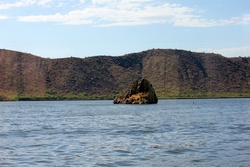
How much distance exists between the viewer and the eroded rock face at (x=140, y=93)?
11575 cm

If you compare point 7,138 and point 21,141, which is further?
point 7,138

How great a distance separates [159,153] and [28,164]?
767 cm

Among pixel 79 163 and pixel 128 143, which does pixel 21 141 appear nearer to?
pixel 128 143

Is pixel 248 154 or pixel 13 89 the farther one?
pixel 13 89

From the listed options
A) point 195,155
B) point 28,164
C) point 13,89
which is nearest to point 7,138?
point 28,164

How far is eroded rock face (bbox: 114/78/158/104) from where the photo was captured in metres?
116

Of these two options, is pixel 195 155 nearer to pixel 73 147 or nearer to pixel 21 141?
pixel 73 147

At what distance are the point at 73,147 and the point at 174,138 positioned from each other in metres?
8.55

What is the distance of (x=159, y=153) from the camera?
24922 mm

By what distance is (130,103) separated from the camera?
127 m

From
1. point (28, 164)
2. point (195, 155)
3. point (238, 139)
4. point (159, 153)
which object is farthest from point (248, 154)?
point (28, 164)

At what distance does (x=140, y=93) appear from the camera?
11881 cm

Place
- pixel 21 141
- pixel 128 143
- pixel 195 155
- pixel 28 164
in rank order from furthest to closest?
pixel 21 141 < pixel 128 143 < pixel 195 155 < pixel 28 164

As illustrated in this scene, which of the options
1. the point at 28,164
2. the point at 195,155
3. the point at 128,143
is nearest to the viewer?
the point at 28,164
